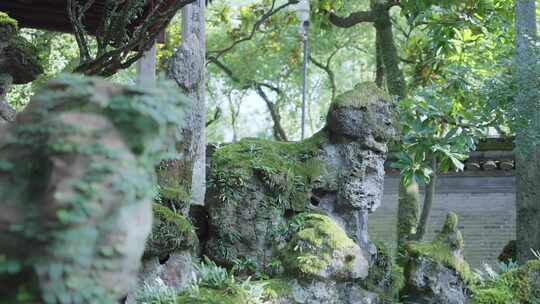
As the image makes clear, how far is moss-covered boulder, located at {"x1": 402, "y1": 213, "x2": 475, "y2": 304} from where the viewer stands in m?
8.83

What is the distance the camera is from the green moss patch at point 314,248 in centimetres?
771

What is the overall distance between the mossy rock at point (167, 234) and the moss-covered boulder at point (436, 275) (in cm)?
284

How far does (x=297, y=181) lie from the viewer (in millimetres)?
9094

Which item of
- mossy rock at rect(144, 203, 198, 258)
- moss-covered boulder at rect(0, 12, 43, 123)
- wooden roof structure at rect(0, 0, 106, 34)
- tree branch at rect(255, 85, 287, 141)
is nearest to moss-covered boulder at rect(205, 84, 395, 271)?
mossy rock at rect(144, 203, 198, 258)

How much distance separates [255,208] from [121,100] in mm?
5579

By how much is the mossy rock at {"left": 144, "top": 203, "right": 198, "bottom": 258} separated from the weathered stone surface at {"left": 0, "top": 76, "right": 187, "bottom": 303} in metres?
3.89

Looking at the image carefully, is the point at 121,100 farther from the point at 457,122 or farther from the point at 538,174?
the point at 538,174

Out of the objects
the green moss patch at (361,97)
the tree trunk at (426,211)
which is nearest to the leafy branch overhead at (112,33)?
the green moss patch at (361,97)

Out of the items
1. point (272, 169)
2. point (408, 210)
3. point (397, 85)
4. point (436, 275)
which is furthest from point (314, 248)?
point (397, 85)

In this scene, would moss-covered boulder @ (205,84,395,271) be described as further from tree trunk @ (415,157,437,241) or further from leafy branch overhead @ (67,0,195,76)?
tree trunk @ (415,157,437,241)

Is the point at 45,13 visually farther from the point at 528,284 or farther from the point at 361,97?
the point at 528,284

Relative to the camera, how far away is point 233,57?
2127 centimetres

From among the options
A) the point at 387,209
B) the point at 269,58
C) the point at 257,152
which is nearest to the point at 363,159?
the point at 257,152

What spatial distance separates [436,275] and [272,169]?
7.39ft
